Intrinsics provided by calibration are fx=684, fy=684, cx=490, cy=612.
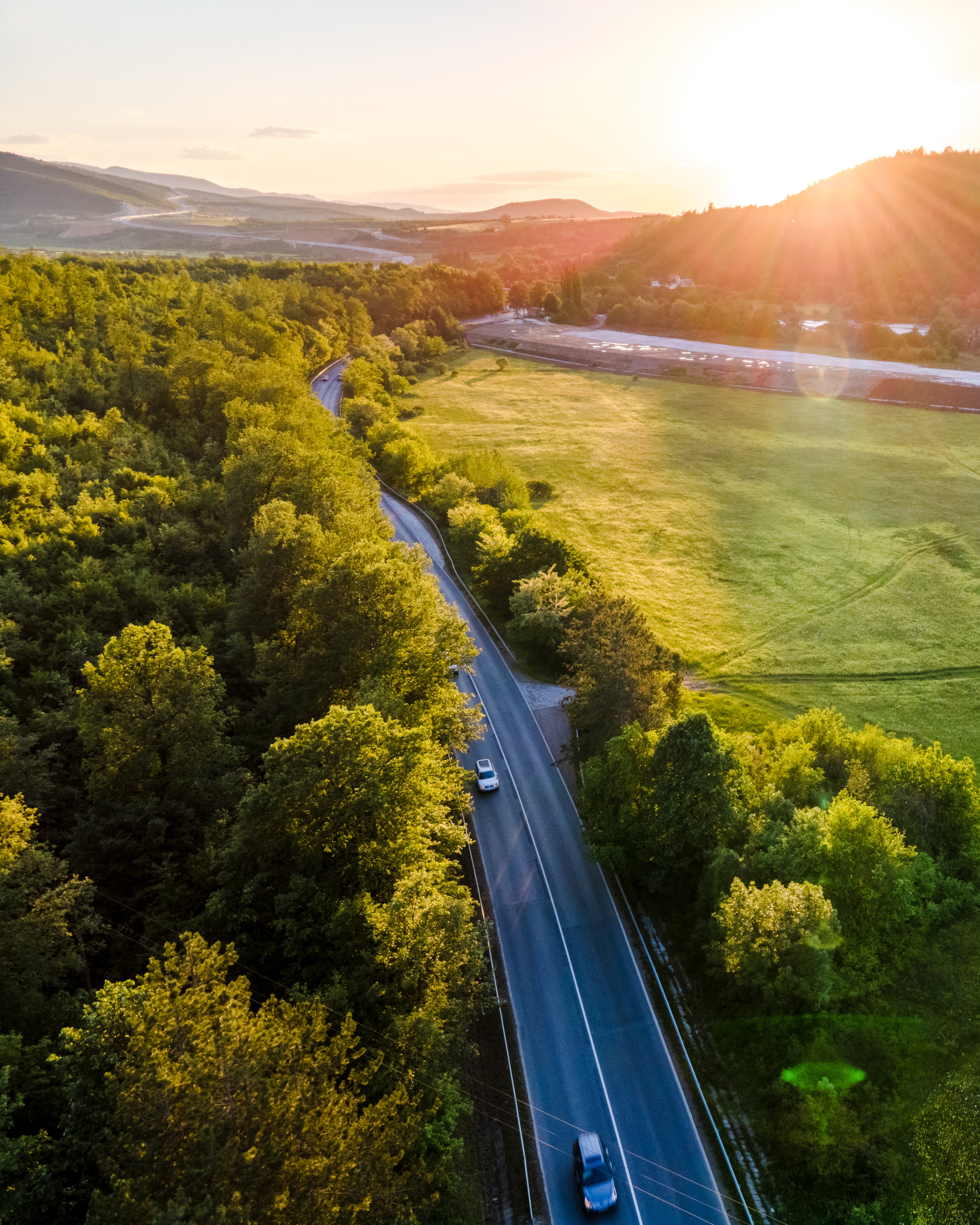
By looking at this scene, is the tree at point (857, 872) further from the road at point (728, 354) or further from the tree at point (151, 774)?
the road at point (728, 354)

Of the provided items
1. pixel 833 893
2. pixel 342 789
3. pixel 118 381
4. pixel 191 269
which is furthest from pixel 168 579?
pixel 191 269

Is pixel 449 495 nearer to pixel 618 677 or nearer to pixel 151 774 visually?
pixel 618 677

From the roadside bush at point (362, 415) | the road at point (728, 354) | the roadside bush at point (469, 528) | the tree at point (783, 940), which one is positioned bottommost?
the tree at point (783, 940)

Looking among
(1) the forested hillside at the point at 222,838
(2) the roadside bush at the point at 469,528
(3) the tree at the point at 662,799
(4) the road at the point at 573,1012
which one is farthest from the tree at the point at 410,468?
(3) the tree at the point at 662,799

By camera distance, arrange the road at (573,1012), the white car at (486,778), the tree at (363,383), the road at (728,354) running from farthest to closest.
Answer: the road at (728,354)
the tree at (363,383)
the white car at (486,778)
the road at (573,1012)

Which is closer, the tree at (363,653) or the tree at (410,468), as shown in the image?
the tree at (363,653)

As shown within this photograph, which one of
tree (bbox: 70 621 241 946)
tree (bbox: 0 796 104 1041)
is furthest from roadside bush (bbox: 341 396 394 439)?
tree (bbox: 0 796 104 1041)

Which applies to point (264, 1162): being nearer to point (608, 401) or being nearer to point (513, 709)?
point (513, 709)

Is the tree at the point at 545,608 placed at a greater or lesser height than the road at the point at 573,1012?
greater
